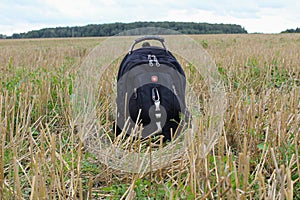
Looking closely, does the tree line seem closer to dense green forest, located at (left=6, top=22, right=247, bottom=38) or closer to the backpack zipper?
dense green forest, located at (left=6, top=22, right=247, bottom=38)

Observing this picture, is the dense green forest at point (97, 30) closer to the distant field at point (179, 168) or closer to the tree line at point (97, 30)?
the tree line at point (97, 30)

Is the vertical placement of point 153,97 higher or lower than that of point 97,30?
lower

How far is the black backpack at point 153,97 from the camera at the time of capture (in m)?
2.18

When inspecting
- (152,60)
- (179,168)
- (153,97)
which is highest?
(152,60)

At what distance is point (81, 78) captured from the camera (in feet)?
10.0

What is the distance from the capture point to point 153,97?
2156mm

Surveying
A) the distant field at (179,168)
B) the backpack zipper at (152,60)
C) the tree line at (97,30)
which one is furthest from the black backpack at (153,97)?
the tree line at (97,30)

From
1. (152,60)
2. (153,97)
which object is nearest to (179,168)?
(153,97)

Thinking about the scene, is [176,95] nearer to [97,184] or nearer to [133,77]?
[133,77]

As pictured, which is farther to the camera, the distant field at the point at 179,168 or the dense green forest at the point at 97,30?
the dense green forest at the point at 97,30

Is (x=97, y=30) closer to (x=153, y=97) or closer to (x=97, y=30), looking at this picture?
(x=97, y=30)

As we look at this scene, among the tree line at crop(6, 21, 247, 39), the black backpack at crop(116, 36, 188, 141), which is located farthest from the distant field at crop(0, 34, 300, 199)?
the tree line at crop(6, 21, 247, 39)

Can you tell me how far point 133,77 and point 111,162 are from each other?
0.74m

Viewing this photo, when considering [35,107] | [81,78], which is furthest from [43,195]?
[81,78]
